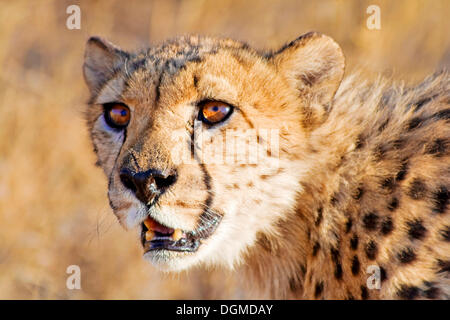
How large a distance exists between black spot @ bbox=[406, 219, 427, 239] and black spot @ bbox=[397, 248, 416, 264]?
1.9 inches

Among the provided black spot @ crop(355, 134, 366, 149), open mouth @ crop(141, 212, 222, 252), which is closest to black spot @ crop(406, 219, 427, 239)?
black spot @ crop(355, 134, 366, 149)

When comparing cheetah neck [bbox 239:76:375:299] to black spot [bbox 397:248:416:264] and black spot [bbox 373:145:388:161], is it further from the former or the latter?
black spot [bbox 397:248:416:264]

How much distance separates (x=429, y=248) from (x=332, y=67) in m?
0.74

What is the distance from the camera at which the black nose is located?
212cm

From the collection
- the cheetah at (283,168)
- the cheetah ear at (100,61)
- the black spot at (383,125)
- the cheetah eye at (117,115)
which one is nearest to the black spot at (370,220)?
the cheetah at (283,168)

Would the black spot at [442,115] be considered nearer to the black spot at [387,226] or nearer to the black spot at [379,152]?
the black spot at [379,152]

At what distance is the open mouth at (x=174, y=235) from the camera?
2.26 meters

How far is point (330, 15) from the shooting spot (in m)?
4.92

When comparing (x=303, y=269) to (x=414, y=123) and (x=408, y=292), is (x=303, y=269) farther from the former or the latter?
(x=414, y=123)

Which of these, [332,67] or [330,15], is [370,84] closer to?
[332,67]

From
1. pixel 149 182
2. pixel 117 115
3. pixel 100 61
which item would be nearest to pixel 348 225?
pixel 149 182

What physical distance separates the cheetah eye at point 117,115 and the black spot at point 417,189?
106cm

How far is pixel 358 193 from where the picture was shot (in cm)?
235

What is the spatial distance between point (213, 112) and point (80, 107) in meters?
2.18
